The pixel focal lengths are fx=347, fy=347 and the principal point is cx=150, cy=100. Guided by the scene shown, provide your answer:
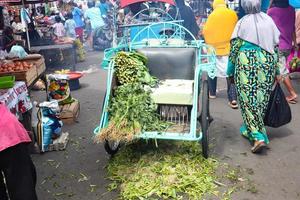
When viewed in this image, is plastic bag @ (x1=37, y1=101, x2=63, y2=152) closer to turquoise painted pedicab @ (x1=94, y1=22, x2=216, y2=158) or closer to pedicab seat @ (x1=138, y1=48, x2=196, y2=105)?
turquoise painted pedicab @ (x1=94, y1=22, x2=216, y2=158)

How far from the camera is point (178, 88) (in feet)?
14.5

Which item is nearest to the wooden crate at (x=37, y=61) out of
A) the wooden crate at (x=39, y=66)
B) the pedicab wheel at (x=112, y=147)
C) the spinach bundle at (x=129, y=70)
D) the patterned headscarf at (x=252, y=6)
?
the wooden crate at (x=39, y=66)

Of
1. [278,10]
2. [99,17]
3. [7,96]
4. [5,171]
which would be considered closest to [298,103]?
[278,10]

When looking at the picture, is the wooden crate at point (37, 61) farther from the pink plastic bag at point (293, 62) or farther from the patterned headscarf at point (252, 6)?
the pink plastic bag at point (293, 62)

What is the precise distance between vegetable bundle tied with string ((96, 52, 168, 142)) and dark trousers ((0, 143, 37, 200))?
1.25 meters

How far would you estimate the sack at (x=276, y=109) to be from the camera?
190 inches

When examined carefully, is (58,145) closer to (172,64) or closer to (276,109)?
(172,64)

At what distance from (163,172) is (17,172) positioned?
176cm

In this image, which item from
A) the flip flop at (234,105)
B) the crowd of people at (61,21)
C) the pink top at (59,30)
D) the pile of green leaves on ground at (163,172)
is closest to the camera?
the pile of green leaves on ground at (163,172)

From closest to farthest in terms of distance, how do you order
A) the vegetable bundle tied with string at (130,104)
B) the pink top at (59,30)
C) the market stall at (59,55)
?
the vegetable bundle tied with string at (130,104) → the market stall at (59,55) → the pink top at (59,30)

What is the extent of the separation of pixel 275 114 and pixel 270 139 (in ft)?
1.56

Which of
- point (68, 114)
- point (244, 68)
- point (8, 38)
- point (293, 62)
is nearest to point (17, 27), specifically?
point (8, 38)

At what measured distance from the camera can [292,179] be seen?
3998 mm

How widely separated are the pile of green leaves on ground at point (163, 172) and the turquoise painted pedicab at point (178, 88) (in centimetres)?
19
